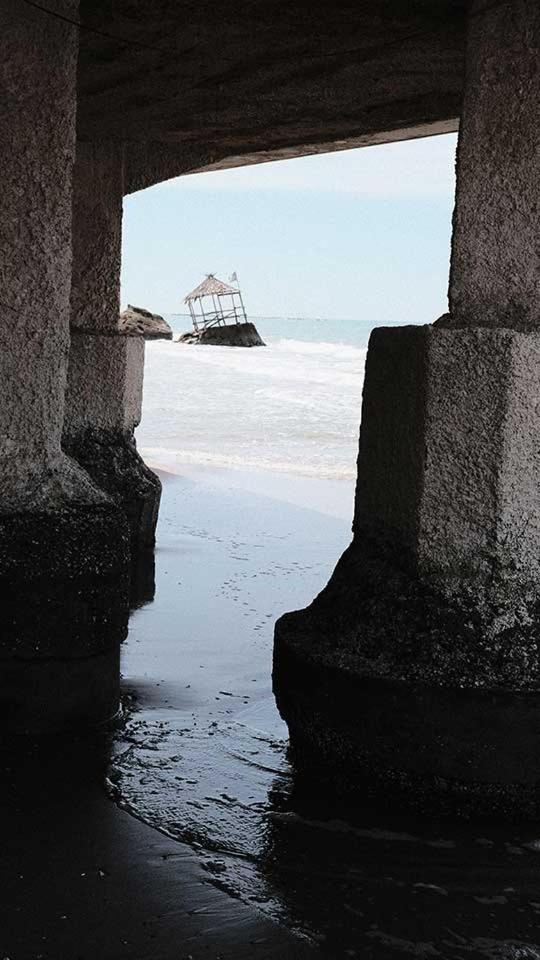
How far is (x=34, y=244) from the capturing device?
4.31 metres

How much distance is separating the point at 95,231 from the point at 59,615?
13.3 feet

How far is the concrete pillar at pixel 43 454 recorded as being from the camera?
13.8 feet

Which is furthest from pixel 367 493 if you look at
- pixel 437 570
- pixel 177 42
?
pixel 177 42

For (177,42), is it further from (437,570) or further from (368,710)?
(368,710)

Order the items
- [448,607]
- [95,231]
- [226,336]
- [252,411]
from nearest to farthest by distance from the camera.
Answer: [448,607]
[95,231]
[252,411]
[226,336]

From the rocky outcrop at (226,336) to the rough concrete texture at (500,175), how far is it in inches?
1748

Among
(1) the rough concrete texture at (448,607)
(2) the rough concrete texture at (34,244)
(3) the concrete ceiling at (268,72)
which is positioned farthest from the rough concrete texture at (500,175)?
(2) the rough concrete texture at (34,244)

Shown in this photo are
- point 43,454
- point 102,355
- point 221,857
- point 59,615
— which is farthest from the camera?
point 102,355

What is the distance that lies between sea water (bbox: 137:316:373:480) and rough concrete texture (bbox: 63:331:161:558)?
561cm

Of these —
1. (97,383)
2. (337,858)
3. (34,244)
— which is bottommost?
(337,858)

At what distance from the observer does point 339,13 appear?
4641 millimetres

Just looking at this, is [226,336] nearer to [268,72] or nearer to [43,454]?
[268,72]

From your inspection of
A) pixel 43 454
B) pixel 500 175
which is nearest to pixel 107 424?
pixel 43 454

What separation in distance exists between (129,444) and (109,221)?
57.4 inches
